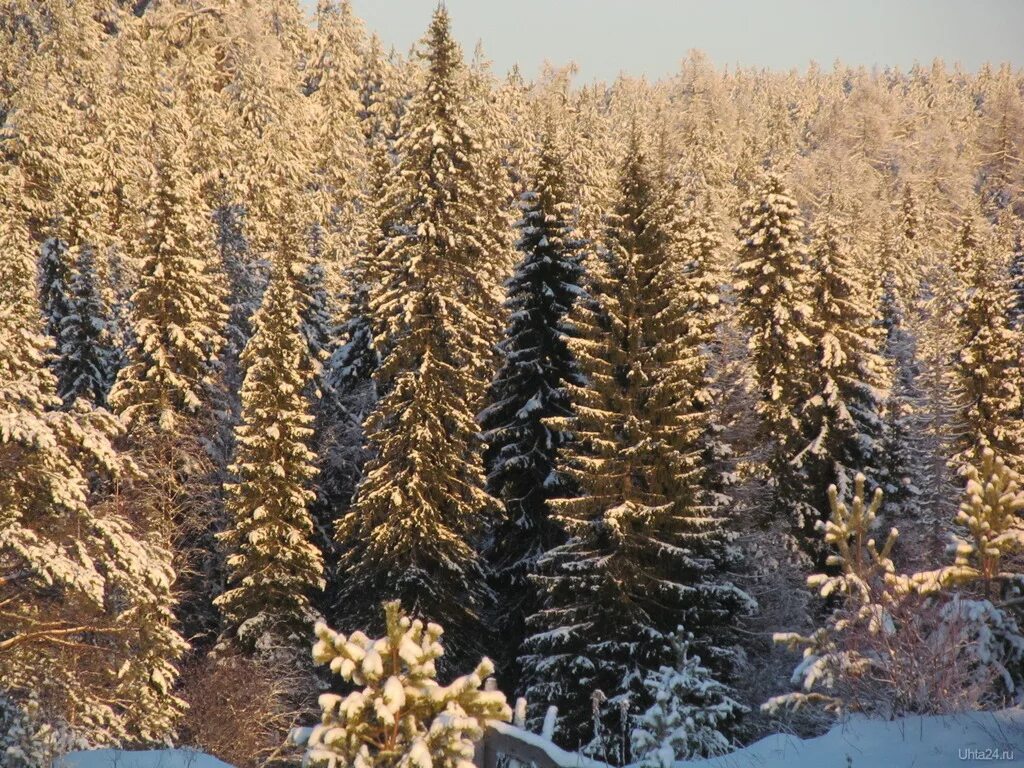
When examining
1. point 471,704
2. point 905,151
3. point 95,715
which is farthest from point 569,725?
point 905,151

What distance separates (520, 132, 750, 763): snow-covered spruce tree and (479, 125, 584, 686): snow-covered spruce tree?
1952 mm

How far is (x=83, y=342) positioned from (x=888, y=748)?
1255 inches

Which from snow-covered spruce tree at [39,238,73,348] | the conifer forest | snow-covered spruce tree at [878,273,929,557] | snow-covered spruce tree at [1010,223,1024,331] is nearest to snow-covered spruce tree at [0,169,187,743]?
the conifer forest

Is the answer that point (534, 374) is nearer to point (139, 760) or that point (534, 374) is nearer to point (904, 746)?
point (139, 760)

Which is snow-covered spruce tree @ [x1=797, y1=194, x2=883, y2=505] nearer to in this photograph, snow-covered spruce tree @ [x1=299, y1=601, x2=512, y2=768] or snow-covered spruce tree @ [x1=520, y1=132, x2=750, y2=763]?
snow-covered spruce tree @ [x1=520, y1=132, x2=750, y2=763]

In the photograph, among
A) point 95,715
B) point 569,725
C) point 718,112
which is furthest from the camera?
point 718,112

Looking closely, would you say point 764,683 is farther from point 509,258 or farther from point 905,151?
point 905,151

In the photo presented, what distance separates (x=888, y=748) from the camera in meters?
8.23

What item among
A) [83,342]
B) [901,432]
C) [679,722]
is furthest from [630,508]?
[83,342]

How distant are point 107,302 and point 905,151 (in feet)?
437

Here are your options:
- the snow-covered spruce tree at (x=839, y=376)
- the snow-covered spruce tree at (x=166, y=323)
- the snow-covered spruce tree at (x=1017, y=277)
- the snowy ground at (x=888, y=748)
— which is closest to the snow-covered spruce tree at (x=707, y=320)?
the snow-covered spruce tree at (x=839, y=376)

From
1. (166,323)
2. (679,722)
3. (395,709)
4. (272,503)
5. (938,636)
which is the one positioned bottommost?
(679,722)

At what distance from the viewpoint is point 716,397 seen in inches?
991

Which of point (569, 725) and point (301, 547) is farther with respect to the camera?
point (301, 547)
